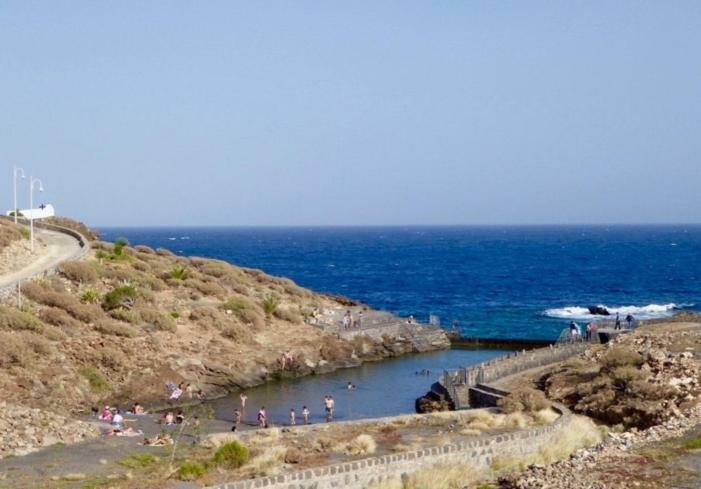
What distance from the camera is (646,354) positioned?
37.7m

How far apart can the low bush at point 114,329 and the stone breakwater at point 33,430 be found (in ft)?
51.7

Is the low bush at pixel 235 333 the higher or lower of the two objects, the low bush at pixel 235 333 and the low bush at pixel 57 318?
the lower

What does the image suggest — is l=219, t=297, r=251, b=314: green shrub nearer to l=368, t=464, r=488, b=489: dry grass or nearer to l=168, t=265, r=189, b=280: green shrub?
l=168, t=265, r=189, b=280: green shrub

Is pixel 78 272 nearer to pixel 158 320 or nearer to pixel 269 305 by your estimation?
pixel 158 320

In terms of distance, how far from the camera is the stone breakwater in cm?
2675

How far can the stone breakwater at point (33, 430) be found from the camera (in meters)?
26.8

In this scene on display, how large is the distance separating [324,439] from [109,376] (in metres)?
17.9

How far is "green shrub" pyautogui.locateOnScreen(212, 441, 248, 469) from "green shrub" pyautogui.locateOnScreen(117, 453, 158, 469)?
2144 millimetres

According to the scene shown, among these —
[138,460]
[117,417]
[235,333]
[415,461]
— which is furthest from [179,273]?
[415,461]

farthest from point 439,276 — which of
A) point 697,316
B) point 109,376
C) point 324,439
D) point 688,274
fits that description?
point 324,439

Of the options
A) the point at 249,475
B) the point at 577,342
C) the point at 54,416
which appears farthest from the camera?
the point at 577,342

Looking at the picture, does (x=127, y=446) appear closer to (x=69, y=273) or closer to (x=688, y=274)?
(x=69, y=273)

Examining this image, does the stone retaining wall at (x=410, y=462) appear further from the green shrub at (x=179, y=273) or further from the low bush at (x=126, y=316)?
the green shrub at (x=179, y=273)

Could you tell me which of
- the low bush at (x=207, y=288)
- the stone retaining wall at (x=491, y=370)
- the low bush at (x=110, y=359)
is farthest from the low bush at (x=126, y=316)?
the stone retaining wall at (x=491, y=370)
